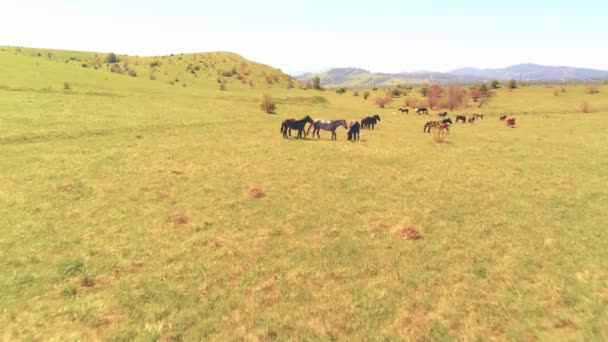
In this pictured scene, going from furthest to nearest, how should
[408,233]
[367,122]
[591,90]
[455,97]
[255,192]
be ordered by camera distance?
[591,90]
[455,97]
[367,122]
[255,192]
[408,233]

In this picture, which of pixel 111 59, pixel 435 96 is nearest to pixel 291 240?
pixel 435 96

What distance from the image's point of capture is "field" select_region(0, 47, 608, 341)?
305 inches

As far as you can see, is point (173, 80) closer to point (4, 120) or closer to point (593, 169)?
point (4, 120)

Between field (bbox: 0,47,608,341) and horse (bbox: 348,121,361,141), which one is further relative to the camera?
horse (bbox: 348,121,361,141)

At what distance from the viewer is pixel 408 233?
11883 millimetres

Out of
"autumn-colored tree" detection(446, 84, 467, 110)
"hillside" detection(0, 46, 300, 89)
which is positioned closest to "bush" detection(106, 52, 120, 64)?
"hillside" detection(0, 46, 300, 89)

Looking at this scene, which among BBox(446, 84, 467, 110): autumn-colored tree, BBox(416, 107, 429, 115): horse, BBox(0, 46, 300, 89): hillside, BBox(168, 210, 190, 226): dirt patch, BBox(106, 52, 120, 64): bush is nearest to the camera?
BBox(168, 210, 190, 226): dirt patch

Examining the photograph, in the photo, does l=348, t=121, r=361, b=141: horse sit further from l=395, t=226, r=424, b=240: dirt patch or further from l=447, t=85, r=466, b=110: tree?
l=447, t=85, r=466, b=110: tree

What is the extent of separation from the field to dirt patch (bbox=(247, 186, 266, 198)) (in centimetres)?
13

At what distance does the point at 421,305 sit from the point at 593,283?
4.91 m

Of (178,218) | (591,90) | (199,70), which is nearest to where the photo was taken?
(178,218)

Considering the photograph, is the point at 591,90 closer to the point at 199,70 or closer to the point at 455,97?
the point at 455,97

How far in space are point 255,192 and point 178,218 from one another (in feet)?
12.1

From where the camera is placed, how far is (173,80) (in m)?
75.8
